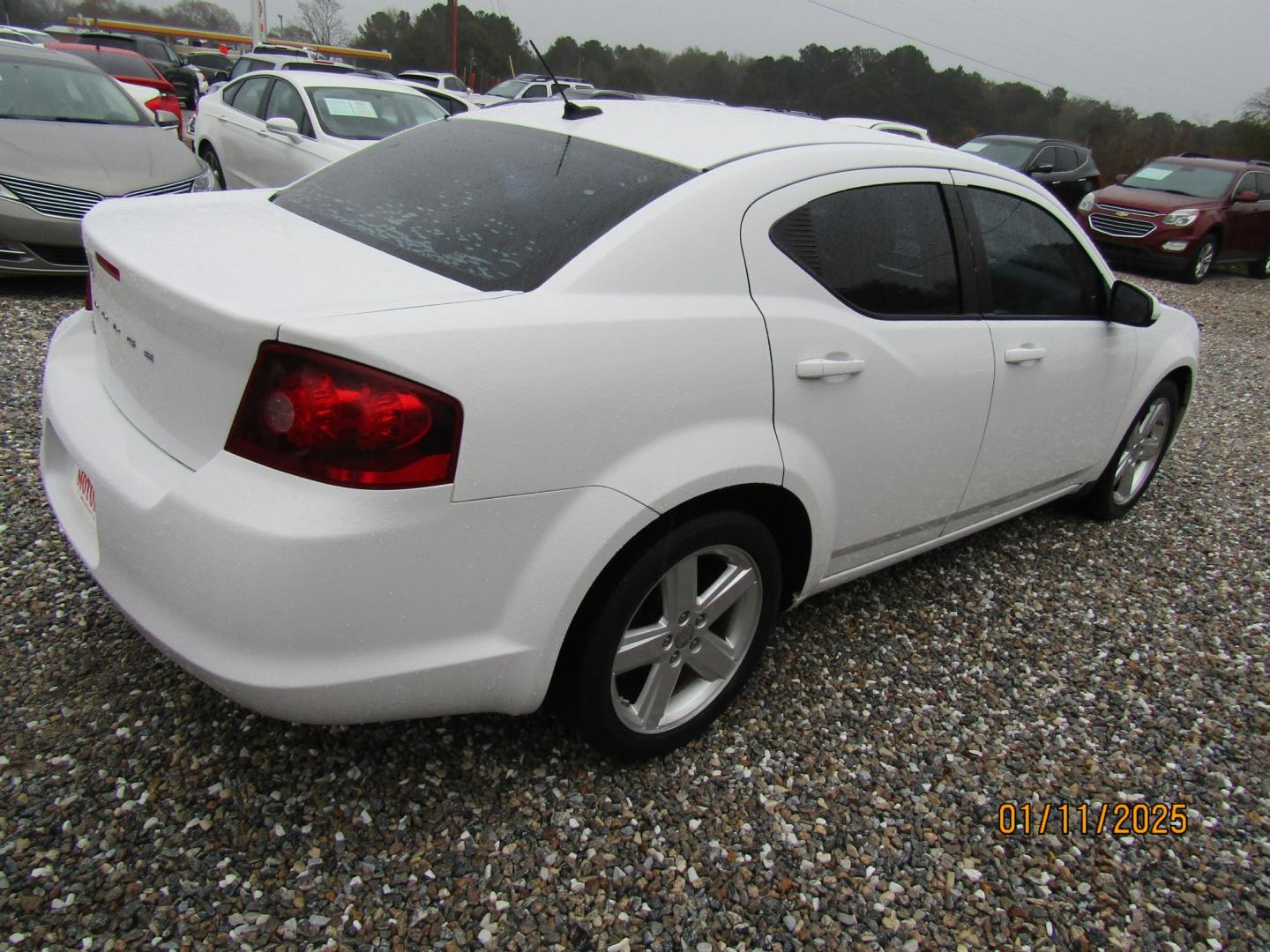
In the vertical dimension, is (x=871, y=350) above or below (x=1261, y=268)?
above

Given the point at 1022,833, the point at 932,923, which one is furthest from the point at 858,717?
the point at 932,923

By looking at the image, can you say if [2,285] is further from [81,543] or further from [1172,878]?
[1172,878]

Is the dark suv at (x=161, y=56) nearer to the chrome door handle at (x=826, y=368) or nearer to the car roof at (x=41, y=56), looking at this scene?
the car roof at (x=41, y=56)

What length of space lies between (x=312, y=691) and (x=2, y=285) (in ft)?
18.5

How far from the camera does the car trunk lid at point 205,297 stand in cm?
171

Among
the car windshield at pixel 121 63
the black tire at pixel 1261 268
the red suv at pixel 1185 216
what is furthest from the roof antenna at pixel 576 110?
the car windshield at pixel 121 63

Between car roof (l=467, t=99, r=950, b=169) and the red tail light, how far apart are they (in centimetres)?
104

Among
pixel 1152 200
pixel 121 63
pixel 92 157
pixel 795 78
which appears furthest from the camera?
Answer: pixel 795 78

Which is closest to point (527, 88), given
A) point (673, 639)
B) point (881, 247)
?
point (881, 247)

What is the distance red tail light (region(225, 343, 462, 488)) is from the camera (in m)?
1.63

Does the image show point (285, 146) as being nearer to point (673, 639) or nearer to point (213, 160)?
point (213, 160)

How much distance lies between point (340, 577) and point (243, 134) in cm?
801

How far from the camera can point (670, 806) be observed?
2225mm

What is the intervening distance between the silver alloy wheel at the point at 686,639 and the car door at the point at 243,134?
7.12 metres
